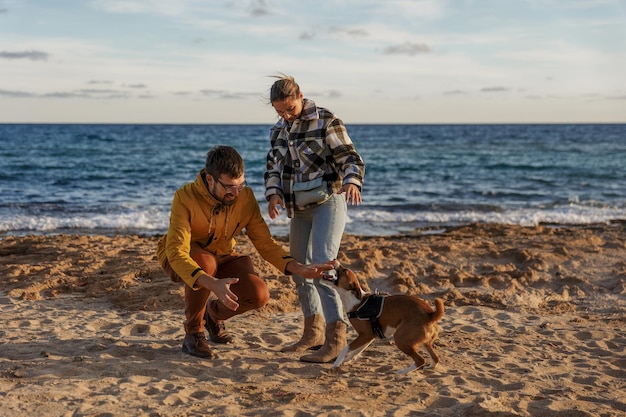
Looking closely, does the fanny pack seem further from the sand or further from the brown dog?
the sand

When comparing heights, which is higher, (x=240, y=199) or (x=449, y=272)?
(x=240, y=199)

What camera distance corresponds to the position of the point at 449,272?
8.31 m

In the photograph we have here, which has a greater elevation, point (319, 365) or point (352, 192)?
point (352, 192)

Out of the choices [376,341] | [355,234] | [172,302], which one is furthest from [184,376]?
[355,234]

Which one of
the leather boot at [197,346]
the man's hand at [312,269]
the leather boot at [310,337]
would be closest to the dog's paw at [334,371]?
the leather boot at [310,337]

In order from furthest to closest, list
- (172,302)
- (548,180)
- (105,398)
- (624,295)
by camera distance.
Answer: (548,180), (624,295), (172,302), (105,398)

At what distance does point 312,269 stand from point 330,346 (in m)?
0.66

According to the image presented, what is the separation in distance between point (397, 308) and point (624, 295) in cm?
402

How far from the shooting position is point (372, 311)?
466 cm

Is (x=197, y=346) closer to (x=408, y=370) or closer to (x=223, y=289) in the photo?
(x=223, y=289)

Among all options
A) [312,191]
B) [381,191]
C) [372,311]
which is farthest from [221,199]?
[381,191]

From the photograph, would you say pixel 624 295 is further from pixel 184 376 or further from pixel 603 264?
pixel 184 376

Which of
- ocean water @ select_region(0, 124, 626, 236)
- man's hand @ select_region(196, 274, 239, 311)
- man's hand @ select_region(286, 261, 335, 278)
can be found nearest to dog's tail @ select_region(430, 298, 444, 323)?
man's hand @ select_region(286, 261, 335, 278)

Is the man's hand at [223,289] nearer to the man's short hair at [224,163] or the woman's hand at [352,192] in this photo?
the man's short hair at [224,163]
